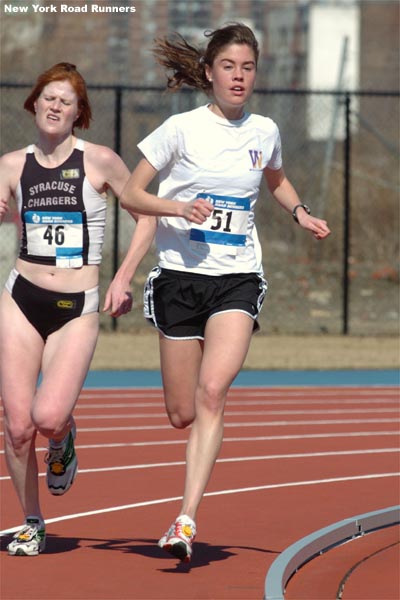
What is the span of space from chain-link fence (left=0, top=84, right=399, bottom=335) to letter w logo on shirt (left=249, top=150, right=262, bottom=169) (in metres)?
11.4

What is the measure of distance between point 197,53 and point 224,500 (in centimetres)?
289

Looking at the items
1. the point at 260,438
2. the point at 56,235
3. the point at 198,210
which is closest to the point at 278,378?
the point at 260,438

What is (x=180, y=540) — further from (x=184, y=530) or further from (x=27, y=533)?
(x=27, y=533)

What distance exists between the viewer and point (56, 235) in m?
7.82

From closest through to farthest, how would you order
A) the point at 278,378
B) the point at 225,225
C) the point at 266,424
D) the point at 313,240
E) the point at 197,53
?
1. the point at 225,225
2. the point at 197,53
3. the point at 266,424
4. the point at 278,378
5. the point at 313,240

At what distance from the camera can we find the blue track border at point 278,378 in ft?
53.2

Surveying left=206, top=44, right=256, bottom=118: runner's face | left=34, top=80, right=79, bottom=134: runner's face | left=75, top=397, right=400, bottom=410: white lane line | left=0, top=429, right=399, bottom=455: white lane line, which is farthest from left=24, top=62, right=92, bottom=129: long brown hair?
left=75, top=397, right=400, bottom=410: white lane line

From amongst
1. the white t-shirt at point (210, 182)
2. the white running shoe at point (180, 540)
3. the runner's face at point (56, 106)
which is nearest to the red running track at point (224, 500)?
the white running shoe at point (180, 540)

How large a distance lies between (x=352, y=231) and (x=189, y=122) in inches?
814

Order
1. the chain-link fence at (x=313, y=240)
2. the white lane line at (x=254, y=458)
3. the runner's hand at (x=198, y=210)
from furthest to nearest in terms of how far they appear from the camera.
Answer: the chain-link fence at (x=313, y=240) → the white lane line at (x=254, y=458) → the runner's hand at (x=198, y=210)

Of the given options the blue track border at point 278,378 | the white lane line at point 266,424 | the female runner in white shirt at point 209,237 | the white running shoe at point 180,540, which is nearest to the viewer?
the white running shoe at point 180,540

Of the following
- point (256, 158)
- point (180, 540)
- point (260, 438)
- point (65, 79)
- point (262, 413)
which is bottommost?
point (262, 413)

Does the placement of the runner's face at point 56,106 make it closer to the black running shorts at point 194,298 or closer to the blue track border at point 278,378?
the black running shorts at point 194,298

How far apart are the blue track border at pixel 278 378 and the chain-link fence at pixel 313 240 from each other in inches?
135
